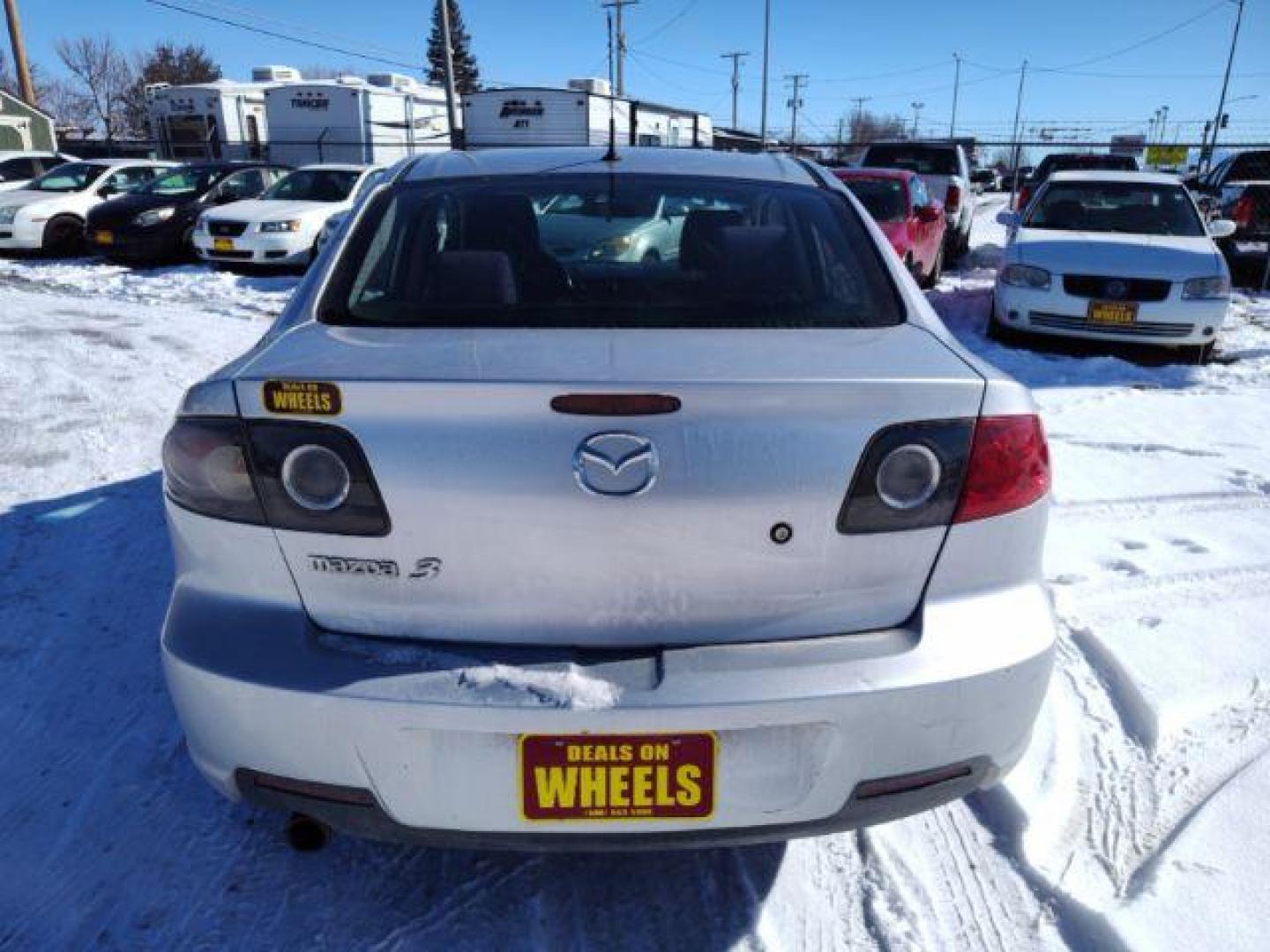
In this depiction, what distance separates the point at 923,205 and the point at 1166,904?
1038 centimetres

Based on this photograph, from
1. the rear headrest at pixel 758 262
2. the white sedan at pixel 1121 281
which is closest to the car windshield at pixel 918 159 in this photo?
the white sedan at pixel 1121 281

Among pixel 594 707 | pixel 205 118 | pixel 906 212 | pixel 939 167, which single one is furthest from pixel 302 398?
pixel 205 118

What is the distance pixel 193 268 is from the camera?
1266 cm

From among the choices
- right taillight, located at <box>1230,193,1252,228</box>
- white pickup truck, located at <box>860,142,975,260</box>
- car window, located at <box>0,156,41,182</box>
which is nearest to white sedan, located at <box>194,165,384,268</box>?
car window, located at <box>0,156,41,182</box>

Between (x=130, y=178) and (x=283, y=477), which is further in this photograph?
(x=130, y=178)

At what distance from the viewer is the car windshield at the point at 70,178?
14.5 meters

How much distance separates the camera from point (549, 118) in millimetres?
24234

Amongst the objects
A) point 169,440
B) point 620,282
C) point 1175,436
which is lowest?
point 1175,436

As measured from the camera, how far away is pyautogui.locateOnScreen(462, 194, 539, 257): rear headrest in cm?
254

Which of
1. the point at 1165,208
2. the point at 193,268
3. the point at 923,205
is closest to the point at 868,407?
the point at 1165,208

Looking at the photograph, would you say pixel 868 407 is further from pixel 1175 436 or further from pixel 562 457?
pixel 1175 436

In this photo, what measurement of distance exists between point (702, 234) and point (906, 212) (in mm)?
9161

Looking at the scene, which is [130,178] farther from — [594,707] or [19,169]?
[594,707]

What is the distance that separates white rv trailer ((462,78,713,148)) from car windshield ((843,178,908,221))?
40.4ft
